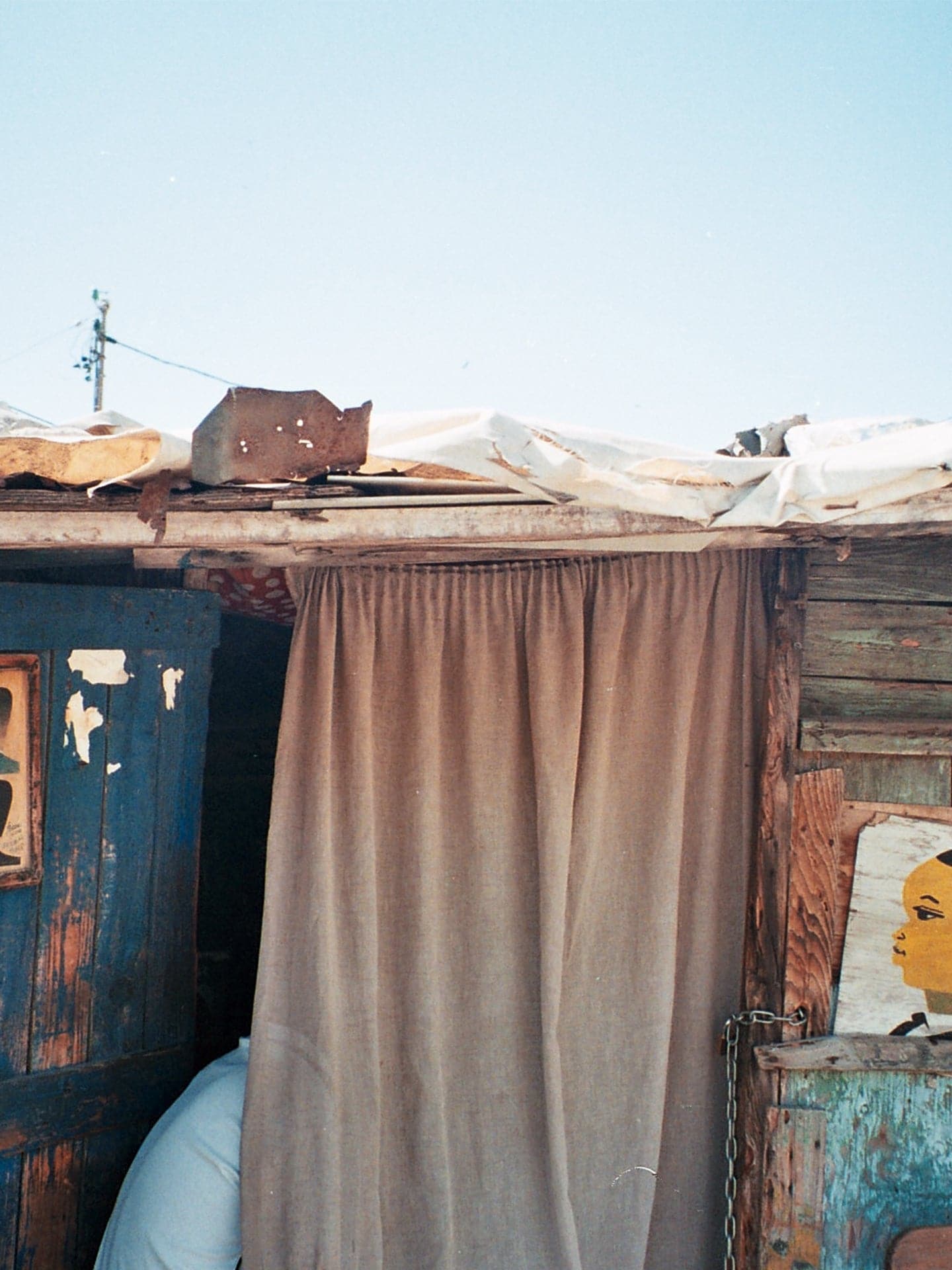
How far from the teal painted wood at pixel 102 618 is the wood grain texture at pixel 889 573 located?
1.92 metres

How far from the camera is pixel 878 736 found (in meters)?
3.00

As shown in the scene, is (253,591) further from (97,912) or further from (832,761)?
(832,761)

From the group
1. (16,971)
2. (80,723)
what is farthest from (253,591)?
(16,971)

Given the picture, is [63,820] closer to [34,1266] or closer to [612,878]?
[34,1266]

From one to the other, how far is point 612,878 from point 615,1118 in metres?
0.71

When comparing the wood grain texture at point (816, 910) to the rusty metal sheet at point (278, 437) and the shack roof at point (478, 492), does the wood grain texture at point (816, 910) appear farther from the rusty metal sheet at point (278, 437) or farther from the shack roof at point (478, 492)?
the rusty metal sheet at point (278, 437)

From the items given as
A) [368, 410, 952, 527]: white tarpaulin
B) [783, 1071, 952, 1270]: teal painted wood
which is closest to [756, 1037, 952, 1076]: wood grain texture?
[783, 1071, 952, 1270]: teal painted wood

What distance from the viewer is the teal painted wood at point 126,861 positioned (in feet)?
10.5

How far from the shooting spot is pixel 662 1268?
3162 mm

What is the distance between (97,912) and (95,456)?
1632 millimetres

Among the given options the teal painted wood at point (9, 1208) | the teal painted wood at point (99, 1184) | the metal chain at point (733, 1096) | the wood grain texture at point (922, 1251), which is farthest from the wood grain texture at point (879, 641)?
the teal painted wood at point (9, 1208)

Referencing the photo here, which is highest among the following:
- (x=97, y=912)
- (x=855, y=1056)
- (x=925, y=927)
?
(x=925, y=927)

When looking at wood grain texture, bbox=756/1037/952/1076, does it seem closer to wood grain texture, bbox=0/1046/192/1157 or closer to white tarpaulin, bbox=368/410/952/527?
white tarpaulin, bbox=368/410/952/527

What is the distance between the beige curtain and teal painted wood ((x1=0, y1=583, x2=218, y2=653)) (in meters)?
0.39
